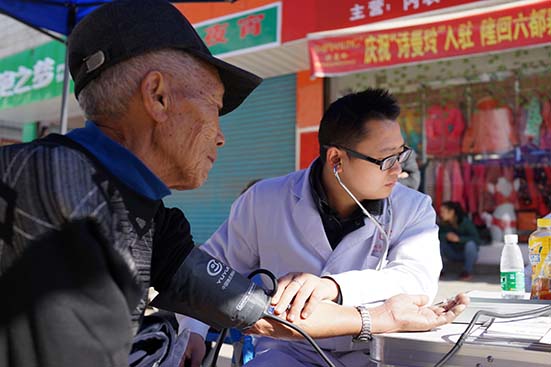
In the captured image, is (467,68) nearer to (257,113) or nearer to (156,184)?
(257,113)

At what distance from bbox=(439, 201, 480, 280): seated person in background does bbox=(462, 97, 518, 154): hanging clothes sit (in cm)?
88

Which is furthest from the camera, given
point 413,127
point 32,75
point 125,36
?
point 32,75

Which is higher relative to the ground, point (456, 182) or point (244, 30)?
point (244, 30)

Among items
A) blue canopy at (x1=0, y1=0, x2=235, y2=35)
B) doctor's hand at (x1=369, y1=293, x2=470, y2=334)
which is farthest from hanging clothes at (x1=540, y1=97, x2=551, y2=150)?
doctor's hand at (x1=369, y1=293, x2=470, y2=334)

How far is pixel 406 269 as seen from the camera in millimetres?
1775

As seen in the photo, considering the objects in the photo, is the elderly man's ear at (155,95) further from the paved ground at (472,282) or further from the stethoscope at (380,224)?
the paved ground at (472,282)

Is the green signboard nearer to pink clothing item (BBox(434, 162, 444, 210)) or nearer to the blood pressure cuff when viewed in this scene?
pink clothing item (BBox(434, 162, 444, 210))

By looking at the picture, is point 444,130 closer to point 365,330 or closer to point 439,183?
point 439,183

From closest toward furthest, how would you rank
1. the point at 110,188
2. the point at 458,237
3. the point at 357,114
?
the point at 110,188 < the point at 357,114 < the point at 458,237

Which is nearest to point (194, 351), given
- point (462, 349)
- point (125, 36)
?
point (462, 349)

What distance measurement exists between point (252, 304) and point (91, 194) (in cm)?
57

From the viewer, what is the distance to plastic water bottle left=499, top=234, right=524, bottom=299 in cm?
193

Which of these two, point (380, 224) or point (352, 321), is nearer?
point (352, 321)

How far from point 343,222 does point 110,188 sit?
4.19ft
